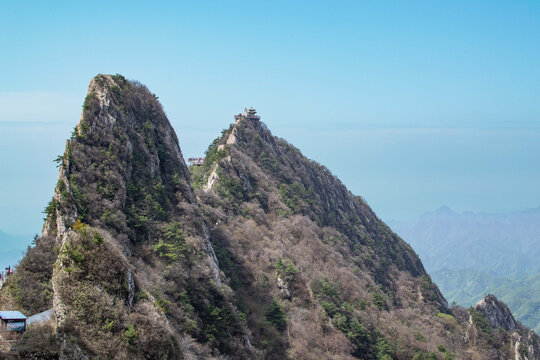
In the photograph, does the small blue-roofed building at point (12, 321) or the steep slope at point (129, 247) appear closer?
the small blue-roofed building at point (12, 321)

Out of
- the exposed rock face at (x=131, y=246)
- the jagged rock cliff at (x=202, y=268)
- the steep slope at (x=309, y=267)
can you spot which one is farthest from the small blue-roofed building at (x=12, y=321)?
the steep slope at (x=309, y=267)

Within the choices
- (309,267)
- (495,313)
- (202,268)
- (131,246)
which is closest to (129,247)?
(131,246)

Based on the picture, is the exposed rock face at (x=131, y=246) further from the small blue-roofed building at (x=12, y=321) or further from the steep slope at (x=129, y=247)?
the small blue-roofed building at (x=12, y=321)

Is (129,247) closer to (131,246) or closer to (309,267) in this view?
(131,246)

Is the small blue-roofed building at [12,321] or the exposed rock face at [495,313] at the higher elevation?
the small blue-roofed building at [12,321]

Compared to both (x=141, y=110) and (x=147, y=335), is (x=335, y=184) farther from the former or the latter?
(x=147, y=335)
